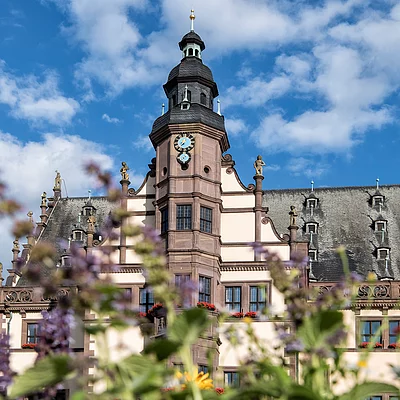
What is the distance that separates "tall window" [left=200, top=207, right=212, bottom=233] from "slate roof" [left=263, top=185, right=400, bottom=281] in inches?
215

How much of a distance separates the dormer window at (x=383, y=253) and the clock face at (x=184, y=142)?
9218mm

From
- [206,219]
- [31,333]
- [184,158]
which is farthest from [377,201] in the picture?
[31,333]

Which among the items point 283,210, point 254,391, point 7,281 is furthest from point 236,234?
point 254,391

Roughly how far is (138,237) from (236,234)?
27.2 meters

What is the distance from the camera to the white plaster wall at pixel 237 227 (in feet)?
101

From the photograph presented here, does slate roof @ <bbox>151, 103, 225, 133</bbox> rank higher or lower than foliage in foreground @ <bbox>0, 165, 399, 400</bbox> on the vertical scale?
higher

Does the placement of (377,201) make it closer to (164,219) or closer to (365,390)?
(164,219)

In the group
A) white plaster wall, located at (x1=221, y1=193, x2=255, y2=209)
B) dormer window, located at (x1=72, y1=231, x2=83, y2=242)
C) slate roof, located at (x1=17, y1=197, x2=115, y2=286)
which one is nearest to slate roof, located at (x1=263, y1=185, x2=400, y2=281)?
white plaster wall, located at (x1=221, y1=193, x2=255, y2=209)

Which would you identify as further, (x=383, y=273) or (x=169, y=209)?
(x=383, y=273)

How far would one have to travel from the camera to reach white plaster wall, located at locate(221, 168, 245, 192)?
103ft

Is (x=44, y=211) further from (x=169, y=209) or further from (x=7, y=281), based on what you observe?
(x=169, y=209)

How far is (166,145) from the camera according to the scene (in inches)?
1228

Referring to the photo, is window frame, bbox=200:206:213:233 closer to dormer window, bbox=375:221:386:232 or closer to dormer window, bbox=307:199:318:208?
dormer window, bbox=307:199:318:208

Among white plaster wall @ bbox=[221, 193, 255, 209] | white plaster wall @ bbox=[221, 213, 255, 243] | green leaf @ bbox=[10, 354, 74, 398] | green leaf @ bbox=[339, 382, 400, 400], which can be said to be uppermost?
white plaster wall @ bbox=[221, 193, 255, 209]
